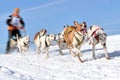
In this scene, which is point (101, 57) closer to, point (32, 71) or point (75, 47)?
point (75, 47)

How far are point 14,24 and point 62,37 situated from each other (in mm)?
2468

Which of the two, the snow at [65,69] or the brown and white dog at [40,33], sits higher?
the brown and white dog at [40,33]

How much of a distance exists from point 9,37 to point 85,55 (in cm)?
480

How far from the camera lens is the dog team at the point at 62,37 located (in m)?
19.5

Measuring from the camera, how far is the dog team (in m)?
19.5

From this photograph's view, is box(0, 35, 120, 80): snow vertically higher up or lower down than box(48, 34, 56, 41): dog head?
lower down

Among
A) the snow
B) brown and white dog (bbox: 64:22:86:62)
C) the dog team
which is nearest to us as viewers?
the snow

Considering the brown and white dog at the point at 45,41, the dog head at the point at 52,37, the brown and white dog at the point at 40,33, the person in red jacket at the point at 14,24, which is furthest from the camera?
the brown and white dog at the point at 40,33

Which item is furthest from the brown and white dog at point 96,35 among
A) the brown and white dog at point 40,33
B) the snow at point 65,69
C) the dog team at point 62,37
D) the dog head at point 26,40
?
the dog head at point 26,40

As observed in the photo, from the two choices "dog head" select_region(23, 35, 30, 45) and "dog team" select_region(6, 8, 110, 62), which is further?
"dog head" select_region(23, 35, 30, 45)

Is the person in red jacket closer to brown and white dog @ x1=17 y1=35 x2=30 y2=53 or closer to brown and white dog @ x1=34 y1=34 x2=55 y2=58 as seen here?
brown and white dog @ x1=17 y1=35 x2=30 y2=53

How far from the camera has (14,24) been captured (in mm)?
23188

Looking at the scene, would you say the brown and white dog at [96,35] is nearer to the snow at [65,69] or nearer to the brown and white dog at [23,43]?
the snow at [65,69]

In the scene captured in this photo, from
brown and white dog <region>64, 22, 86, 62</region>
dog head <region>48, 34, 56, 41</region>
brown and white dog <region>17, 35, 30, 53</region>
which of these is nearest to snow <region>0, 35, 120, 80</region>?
brown and white dog <region>64, 22, 86, 62</region>
